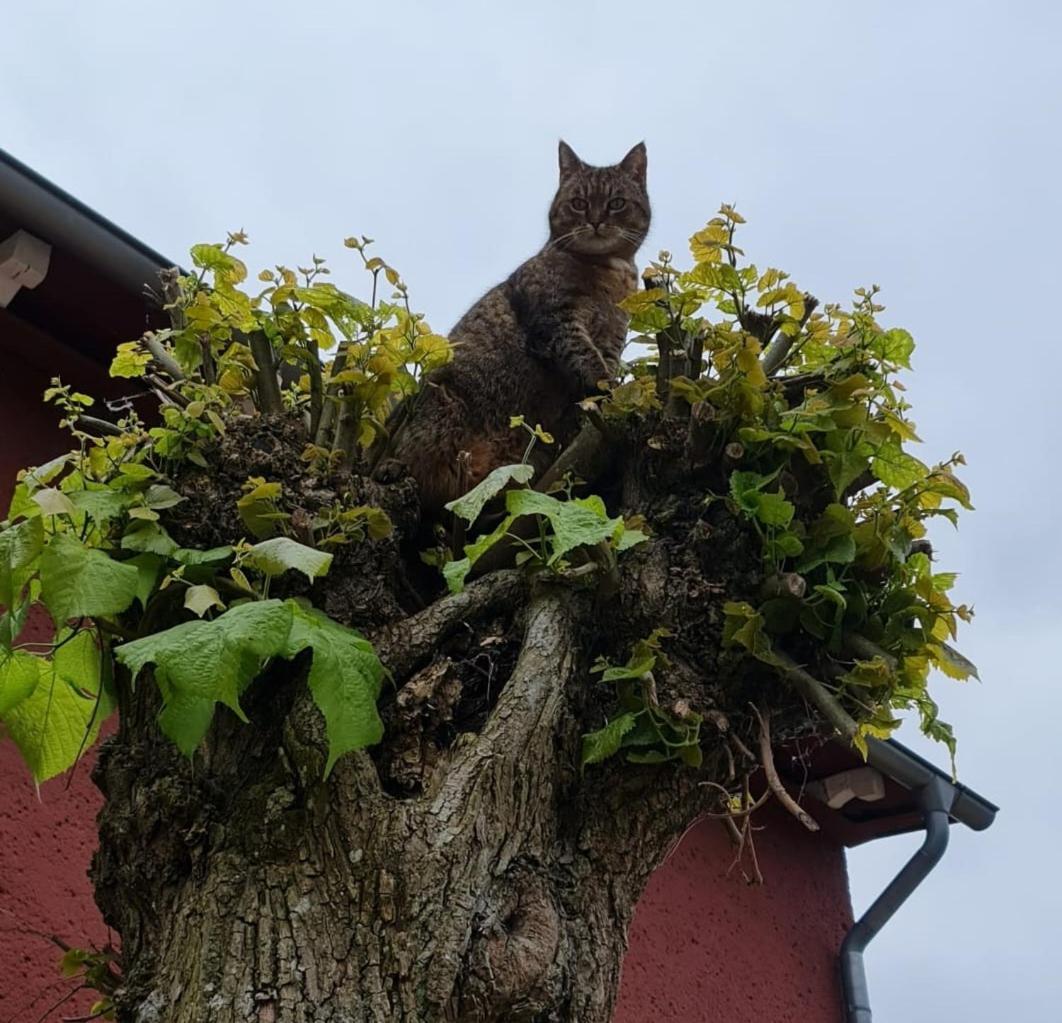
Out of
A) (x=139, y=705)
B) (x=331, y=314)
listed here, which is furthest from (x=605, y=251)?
(x=139, y=705)

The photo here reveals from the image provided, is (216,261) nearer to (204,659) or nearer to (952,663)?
(204,659)

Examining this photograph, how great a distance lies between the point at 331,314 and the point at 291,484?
0.37m

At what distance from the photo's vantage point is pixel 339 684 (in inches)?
66.6

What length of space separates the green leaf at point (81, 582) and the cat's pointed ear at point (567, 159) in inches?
115

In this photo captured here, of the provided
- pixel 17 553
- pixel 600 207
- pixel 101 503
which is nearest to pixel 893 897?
pixel 600 207

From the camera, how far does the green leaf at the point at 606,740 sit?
1.85 metres

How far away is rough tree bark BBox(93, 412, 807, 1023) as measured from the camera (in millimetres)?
1598

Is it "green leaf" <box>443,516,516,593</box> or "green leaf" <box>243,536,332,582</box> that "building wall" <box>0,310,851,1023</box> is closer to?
"green leaf" <box>243,536,332,582</box>

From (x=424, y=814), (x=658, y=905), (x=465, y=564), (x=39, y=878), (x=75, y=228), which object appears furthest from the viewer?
(x=658, y=905)

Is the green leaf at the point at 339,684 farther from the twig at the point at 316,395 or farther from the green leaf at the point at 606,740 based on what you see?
the twig at the point at 316,395

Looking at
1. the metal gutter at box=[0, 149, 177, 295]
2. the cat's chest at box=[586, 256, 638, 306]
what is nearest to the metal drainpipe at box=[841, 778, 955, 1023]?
the cat's chest at box=[586, 256, 638, 306]

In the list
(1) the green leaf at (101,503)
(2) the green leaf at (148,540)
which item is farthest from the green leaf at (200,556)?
(1) the green leaf at (101,503)

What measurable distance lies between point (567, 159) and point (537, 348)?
5.13 ft

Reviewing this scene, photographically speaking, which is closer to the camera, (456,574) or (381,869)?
(381,869)
